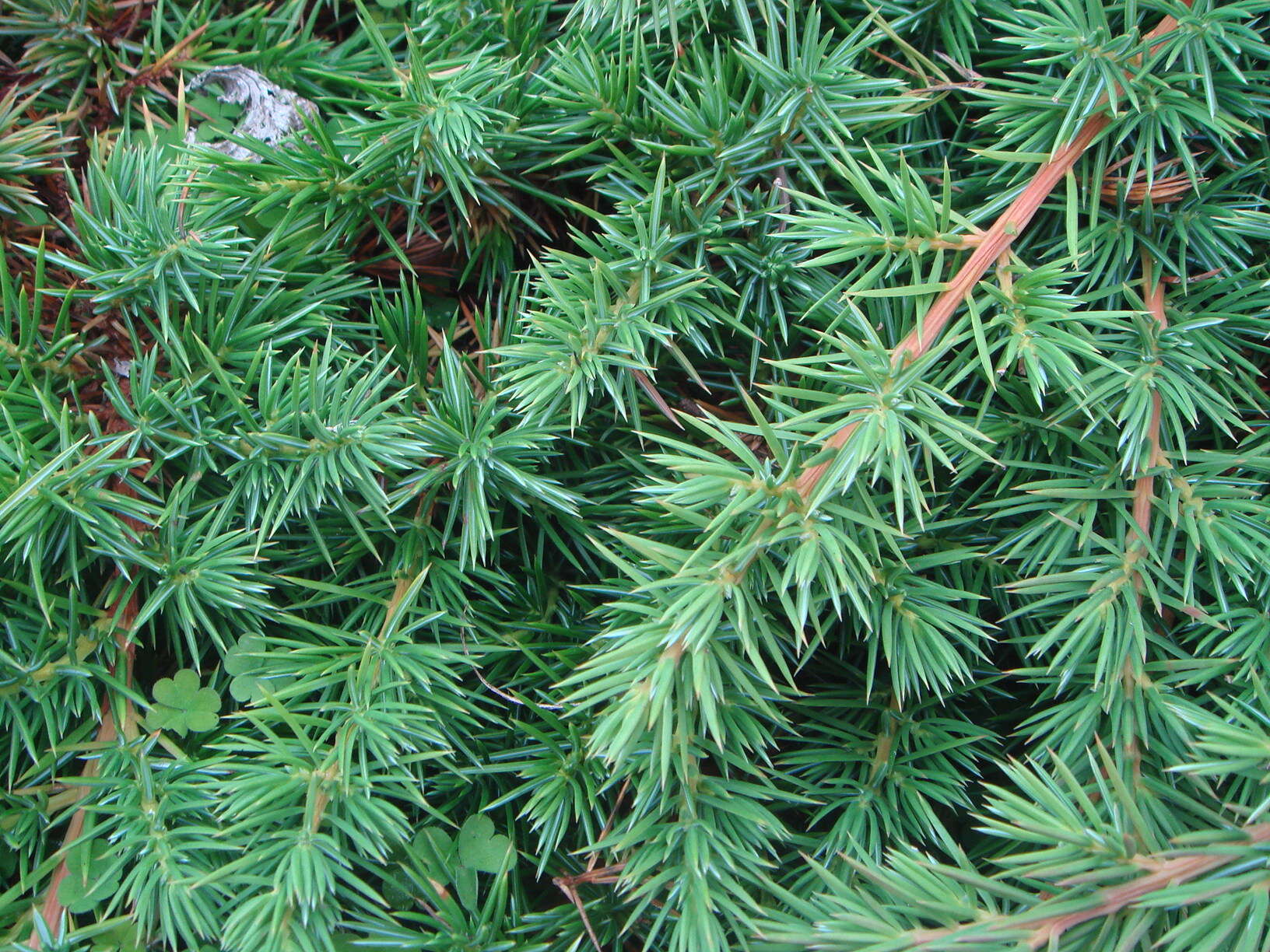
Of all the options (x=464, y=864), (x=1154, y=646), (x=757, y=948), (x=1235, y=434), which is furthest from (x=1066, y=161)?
(x=464, y=864)

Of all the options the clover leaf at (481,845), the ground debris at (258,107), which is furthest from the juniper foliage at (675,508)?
the ground debris at (258,107)

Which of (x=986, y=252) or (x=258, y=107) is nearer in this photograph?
(x=986, y=252)

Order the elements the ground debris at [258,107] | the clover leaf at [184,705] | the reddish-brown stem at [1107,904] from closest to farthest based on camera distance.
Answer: the reddish-brown stem at [1107,904], the clover leaf at [184,705], the ground debris at [258,107]

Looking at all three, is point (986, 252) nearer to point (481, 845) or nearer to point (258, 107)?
point (481, 845)

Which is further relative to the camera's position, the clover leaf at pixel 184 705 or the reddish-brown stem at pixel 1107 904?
the clover leaf at pixel 184 705

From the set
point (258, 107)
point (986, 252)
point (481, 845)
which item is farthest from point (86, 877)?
point (986, 252)

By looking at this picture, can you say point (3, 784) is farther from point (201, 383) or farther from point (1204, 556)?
point (1204, 556)

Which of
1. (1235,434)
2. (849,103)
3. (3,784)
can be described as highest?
(849,103)

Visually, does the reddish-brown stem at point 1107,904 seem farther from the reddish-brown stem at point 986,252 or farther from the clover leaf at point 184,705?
the clover leaf at point 184,705
